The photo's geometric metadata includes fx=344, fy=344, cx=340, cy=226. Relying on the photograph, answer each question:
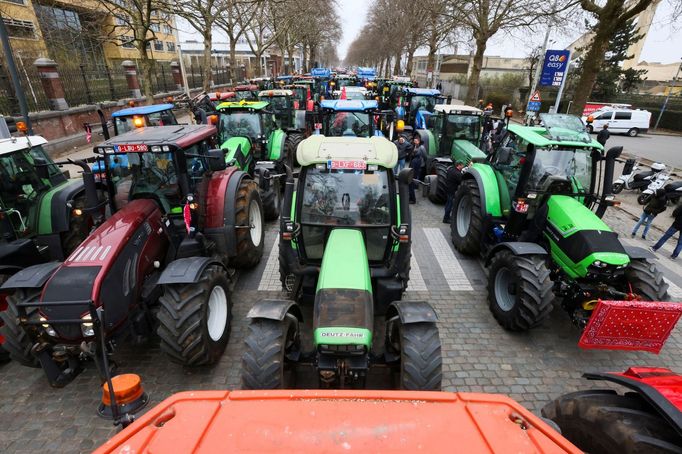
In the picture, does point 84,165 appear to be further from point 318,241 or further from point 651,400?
point 651,400

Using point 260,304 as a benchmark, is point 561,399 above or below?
below

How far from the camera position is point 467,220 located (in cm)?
693

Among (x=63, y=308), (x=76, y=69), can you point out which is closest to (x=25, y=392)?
(x=63, y=308)

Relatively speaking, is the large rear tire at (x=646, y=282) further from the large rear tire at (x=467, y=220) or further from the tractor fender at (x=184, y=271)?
the tractor fender at (x=184, y=271)

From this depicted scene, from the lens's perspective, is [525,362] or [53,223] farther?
[53,223]

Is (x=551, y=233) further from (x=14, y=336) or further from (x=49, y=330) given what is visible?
(x=14, y=336)

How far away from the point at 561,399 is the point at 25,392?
5.27 m

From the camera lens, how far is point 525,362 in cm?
425

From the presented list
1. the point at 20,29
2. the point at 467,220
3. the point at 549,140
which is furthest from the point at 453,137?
the point at 20,29

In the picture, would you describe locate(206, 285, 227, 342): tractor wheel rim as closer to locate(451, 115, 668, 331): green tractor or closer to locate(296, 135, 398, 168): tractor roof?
locate(296, 135, 398, 168): tractor roof

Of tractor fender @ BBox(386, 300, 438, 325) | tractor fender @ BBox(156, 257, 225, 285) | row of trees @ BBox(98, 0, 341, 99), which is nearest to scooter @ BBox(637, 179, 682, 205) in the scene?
tractor fender @ BBox(386, 300, 438, 325)

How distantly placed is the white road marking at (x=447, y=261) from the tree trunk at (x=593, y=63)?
7.16 m

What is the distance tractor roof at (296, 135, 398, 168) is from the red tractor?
1.32 metres

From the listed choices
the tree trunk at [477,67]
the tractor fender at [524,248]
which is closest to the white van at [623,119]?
the tree trunk at [477,67]
